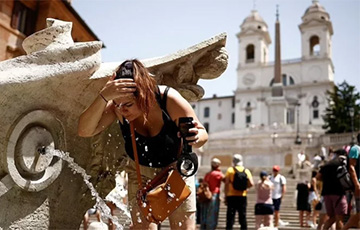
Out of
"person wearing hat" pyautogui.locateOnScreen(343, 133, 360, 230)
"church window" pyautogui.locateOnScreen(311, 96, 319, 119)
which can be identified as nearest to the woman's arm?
"person wearing hat" pyautogui.locateOnScreen(343, 133, 360, 230)

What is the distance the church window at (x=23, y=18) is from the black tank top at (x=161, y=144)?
51.4 feet

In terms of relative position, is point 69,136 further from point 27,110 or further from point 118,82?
point 118,82

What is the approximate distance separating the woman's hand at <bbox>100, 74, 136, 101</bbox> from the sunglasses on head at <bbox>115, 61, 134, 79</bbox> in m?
0.06

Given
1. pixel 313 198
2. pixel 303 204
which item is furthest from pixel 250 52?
pixel 303 204

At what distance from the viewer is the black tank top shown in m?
2.95

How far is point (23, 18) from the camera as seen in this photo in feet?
59.1

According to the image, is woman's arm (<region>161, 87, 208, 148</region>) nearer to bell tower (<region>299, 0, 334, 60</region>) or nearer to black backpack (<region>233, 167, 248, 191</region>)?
black backpack (<region>233, 167, 248, 191</region>)

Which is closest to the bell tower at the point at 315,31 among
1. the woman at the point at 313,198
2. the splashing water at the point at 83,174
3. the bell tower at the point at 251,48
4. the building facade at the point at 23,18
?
the bell tower at the point at 251,48

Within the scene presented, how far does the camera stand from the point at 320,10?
85125 millimetres

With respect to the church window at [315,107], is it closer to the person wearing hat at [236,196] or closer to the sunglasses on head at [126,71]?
the person wearing hat at [236,196]

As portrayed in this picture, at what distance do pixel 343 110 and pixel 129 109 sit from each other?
199ft

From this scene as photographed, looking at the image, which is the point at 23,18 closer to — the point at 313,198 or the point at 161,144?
the point at 313,198

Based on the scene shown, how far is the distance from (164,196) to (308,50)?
85.3 metres

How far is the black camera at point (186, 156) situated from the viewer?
279 centimetres
